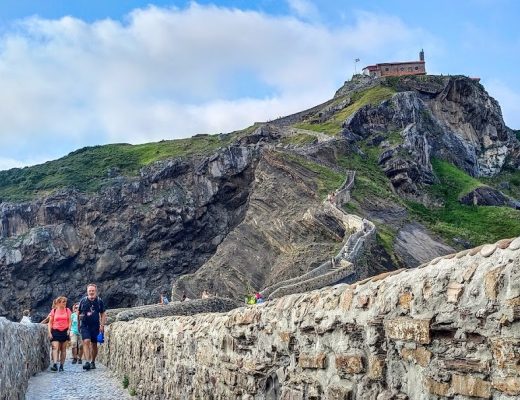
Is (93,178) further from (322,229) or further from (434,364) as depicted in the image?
(434,364)

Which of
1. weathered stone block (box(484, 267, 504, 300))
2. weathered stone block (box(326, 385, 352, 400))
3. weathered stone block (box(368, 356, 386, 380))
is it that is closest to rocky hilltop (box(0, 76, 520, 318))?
weathered stone block (box(326, 385, 352, 400))

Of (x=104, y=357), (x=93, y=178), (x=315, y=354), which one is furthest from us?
(x=93, y=178)

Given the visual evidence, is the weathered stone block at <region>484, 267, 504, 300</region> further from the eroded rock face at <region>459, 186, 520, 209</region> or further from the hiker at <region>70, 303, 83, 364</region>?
the eroded rock face at <region>459, 186, 520, 209</region>

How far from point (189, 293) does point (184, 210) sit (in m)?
23.2

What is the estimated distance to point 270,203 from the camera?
52594 millimetres

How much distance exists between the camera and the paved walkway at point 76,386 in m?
10.9

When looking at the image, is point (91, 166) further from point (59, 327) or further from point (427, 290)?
point (427, 290)

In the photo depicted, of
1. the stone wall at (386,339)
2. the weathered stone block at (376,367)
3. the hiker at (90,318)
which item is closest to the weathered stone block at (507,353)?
the stone wall at (386,339)

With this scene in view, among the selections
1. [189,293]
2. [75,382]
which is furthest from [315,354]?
[189,293]

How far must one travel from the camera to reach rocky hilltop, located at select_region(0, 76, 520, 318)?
47719 millimetres

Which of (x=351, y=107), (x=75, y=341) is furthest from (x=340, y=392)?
(x=351, y=107)

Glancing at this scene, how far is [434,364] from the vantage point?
144 inches

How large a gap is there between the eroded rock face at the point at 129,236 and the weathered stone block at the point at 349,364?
192 feet

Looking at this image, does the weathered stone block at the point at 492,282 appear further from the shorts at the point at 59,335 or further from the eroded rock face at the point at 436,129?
the eroded rock face at the point at 436,129
